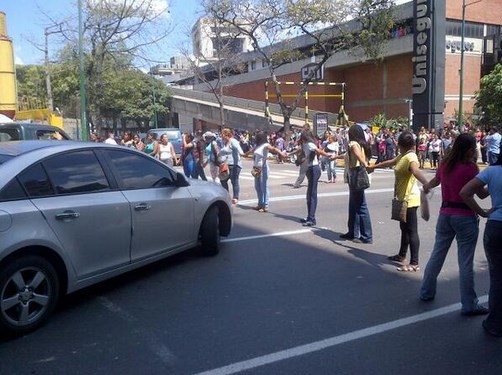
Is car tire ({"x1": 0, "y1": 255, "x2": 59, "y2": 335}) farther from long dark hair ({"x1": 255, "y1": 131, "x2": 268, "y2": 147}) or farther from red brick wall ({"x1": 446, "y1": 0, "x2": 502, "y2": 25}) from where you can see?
red brick wall ({"x1": 446, "y1": 0, "x2": 502, "y2": 25})

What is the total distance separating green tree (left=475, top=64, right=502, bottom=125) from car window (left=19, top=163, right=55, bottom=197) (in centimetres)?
3050

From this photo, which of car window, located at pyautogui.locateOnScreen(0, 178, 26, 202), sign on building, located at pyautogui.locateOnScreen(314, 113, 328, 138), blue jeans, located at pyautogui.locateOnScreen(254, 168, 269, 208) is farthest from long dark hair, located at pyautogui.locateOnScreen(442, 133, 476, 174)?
sign on building, located at pyautogui.locateOnScreen(314, 113, 328, 138)

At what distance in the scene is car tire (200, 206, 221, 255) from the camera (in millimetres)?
6590

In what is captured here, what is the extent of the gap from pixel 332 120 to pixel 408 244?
131 ft

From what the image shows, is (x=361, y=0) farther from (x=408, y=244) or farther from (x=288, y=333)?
(x=288, y=333)

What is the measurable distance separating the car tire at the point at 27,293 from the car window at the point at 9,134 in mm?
7574

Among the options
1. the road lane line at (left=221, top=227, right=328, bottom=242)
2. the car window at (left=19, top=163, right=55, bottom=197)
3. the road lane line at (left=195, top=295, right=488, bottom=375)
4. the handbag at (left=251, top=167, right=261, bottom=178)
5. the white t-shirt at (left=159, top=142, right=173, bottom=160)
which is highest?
the white t-shirt at (left=159, top=142, right=173, bottom=160)

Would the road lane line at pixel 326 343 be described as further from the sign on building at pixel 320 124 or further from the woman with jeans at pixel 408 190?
the sign on building at pixel 320 124

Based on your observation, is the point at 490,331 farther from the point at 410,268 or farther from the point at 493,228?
the point at 410,268

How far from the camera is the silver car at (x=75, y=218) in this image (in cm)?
419

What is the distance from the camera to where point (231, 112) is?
49125mm

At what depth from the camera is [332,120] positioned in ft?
149

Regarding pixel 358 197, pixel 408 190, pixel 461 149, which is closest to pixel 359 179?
pixel 358 197

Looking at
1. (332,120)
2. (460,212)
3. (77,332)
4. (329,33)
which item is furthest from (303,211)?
(332,120)
